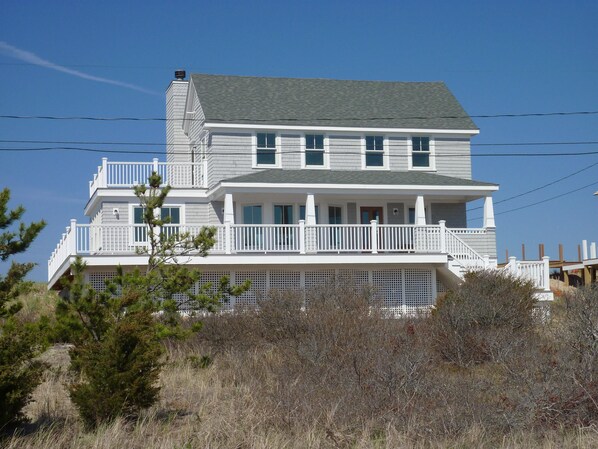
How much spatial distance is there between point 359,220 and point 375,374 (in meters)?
21.4

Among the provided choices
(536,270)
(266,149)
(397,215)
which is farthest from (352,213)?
(536,270)

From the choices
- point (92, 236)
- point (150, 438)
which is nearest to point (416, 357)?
point (150, 438)

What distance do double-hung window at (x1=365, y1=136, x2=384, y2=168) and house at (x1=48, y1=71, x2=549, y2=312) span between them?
5 centimetres

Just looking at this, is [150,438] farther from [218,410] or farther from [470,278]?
[470,278]

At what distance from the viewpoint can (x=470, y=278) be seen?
24.0 metres

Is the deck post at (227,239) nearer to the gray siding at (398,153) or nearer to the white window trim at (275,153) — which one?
the white window trim at (275,153)

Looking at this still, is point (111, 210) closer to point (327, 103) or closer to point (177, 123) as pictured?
point (177, 123)

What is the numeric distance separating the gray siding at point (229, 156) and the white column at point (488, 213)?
27.7 feet

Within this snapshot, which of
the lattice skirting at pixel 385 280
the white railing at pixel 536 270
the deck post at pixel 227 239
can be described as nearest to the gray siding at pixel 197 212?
the lattice skirting at pixel 385 280

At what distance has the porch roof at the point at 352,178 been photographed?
31.6 meters

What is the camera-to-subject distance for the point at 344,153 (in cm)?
3475

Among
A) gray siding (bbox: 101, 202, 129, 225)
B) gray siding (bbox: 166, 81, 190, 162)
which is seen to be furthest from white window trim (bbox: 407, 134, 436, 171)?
gray siding (bbox: 101, 202, 129, 225)

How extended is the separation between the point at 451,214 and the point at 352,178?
4745mm

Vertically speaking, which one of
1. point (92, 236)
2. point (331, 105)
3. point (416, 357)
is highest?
point (331, 105)
